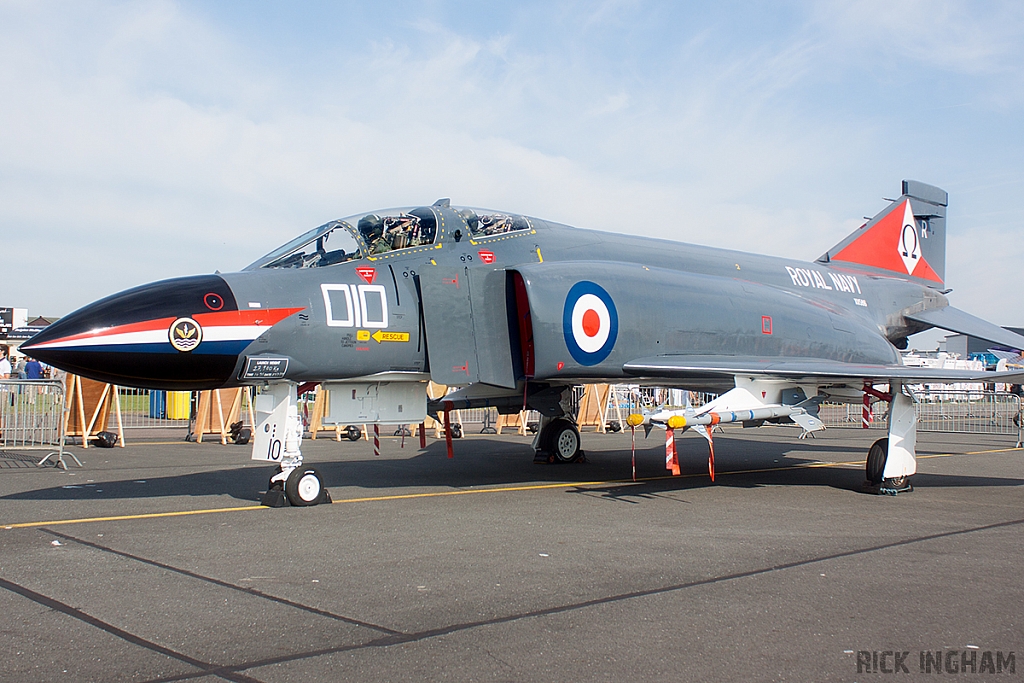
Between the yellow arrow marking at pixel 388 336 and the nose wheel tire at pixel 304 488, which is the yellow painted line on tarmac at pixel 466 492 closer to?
the nose wheel tire at pixel 304 488

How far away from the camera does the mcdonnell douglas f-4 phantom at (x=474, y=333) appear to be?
695cm

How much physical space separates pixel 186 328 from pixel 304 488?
1.87m

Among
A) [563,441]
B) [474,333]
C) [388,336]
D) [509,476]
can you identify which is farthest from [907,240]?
[388,336]

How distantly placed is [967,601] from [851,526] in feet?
8.42

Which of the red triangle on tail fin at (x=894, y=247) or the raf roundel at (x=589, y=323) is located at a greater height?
the red triangle on tail fin at (x=894, y=247)

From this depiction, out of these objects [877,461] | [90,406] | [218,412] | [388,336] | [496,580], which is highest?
[388,336]

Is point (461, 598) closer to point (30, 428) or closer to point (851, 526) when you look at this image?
point (851, 526)

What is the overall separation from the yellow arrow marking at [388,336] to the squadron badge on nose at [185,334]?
172 centimetres

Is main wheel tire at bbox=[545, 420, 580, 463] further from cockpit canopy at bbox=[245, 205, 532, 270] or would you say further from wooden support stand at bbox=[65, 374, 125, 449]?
→ wooden support stand at bbox=[65, 374, 125, 449]

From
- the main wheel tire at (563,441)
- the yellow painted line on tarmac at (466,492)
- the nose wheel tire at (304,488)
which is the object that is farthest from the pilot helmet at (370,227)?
the main wheel tire at (563,441)

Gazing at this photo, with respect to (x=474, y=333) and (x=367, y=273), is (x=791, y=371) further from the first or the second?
(x=367, y=273)

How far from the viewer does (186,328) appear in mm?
6812

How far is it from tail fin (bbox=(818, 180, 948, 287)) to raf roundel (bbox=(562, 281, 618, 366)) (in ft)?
23.7

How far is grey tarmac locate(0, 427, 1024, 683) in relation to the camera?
11.4 feet
